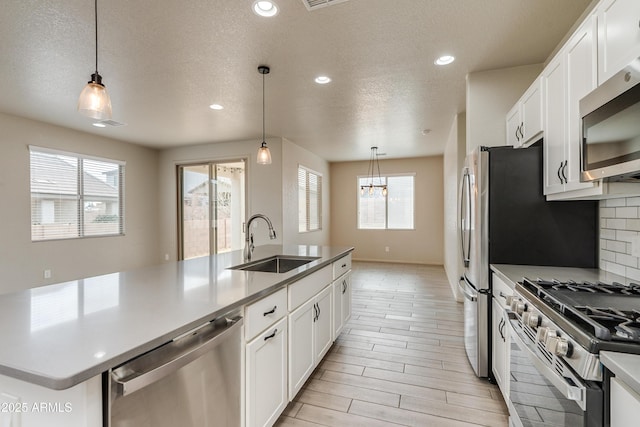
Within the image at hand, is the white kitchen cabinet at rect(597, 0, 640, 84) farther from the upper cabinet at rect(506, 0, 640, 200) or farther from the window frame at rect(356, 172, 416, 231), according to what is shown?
the window frame at rect(356, 172, 416, 231)

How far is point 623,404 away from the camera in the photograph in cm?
81

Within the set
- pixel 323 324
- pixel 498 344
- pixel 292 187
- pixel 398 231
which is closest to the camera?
pixel 498 344

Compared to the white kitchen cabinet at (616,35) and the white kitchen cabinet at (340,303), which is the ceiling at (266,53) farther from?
the white kitchen cabinet at (340,303)

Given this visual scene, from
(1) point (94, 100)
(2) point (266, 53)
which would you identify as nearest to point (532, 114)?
(2) point (266, 53)

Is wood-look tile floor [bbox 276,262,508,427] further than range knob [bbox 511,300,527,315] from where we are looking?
Yes

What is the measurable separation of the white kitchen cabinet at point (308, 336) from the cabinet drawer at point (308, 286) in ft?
0.13

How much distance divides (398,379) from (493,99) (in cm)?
273

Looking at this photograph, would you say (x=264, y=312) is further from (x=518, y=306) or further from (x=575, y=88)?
(x=575, y=88)

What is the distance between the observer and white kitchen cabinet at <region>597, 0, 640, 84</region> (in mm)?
1172

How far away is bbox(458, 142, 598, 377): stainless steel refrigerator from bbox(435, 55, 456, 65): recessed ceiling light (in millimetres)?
1003

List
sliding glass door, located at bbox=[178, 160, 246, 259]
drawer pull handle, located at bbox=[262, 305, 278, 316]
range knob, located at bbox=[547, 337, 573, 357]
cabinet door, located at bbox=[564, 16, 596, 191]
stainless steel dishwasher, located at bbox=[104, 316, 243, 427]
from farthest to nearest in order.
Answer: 1. sliding glass door, located at bbox=[178, 160, 246, 259]
2. drawer pull handle, located at bbox=[262, 305, 278, 316]
3. cabinet door, located at bbox=[564, 16, 596, 191]
4. range knob, located at bbox=[547, 337, 573, 357]
5. stainless steel dishwasher, located at bbox=[104, 316, 243, 427]

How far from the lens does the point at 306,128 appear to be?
16.1 ft

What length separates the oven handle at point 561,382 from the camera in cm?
94

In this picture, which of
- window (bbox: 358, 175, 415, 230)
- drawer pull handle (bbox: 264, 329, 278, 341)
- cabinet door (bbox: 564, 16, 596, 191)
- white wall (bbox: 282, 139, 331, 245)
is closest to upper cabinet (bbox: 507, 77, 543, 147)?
cabinet door (bbox: 564, 16, 596, 191)
